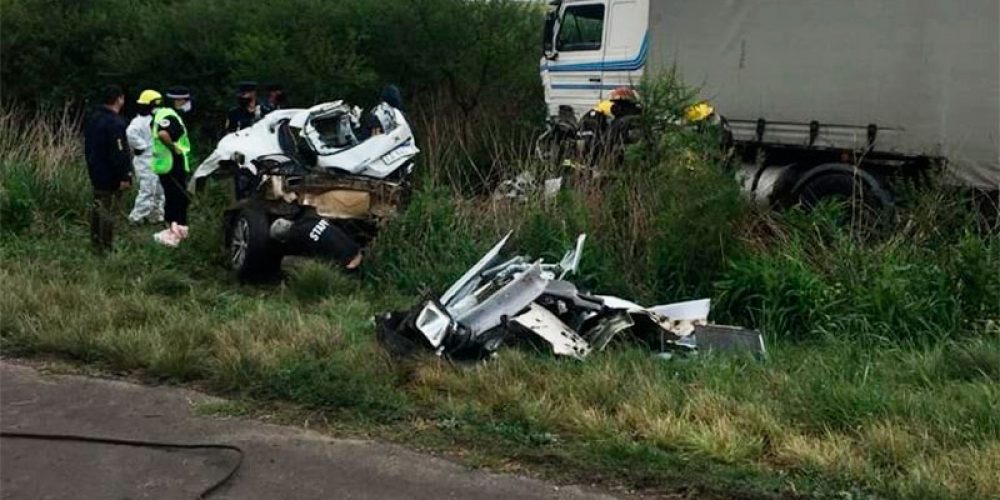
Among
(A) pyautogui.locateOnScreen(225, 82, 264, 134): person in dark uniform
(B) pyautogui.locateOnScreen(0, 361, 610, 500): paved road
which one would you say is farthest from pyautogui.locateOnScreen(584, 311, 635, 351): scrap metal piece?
(A) pyautogui.locateOnScreen(225, 82, 264, 134): person in dark uniform

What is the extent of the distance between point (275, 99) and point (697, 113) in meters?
7.08

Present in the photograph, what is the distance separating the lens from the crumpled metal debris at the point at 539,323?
6.43 m

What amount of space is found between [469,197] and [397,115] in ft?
3.32

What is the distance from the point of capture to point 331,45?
56.4 feet

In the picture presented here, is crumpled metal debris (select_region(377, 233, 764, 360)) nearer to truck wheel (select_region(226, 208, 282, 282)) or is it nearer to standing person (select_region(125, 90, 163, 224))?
truck wheel (select_region(226, 208, 282, 282))

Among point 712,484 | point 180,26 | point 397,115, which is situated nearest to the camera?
point 712,484

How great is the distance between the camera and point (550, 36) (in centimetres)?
1634

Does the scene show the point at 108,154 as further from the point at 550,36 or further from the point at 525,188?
the point at 550,36

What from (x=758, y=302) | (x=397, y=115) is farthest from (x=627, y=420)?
(x=397, y=115)

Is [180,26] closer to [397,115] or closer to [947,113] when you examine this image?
[397,115]

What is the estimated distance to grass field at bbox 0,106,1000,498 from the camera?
4.82 meters

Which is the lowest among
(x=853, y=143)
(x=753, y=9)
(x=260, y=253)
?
(x=260, y=253)

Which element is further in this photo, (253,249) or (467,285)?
(253,249)

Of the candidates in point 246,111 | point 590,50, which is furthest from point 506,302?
point 590,50
